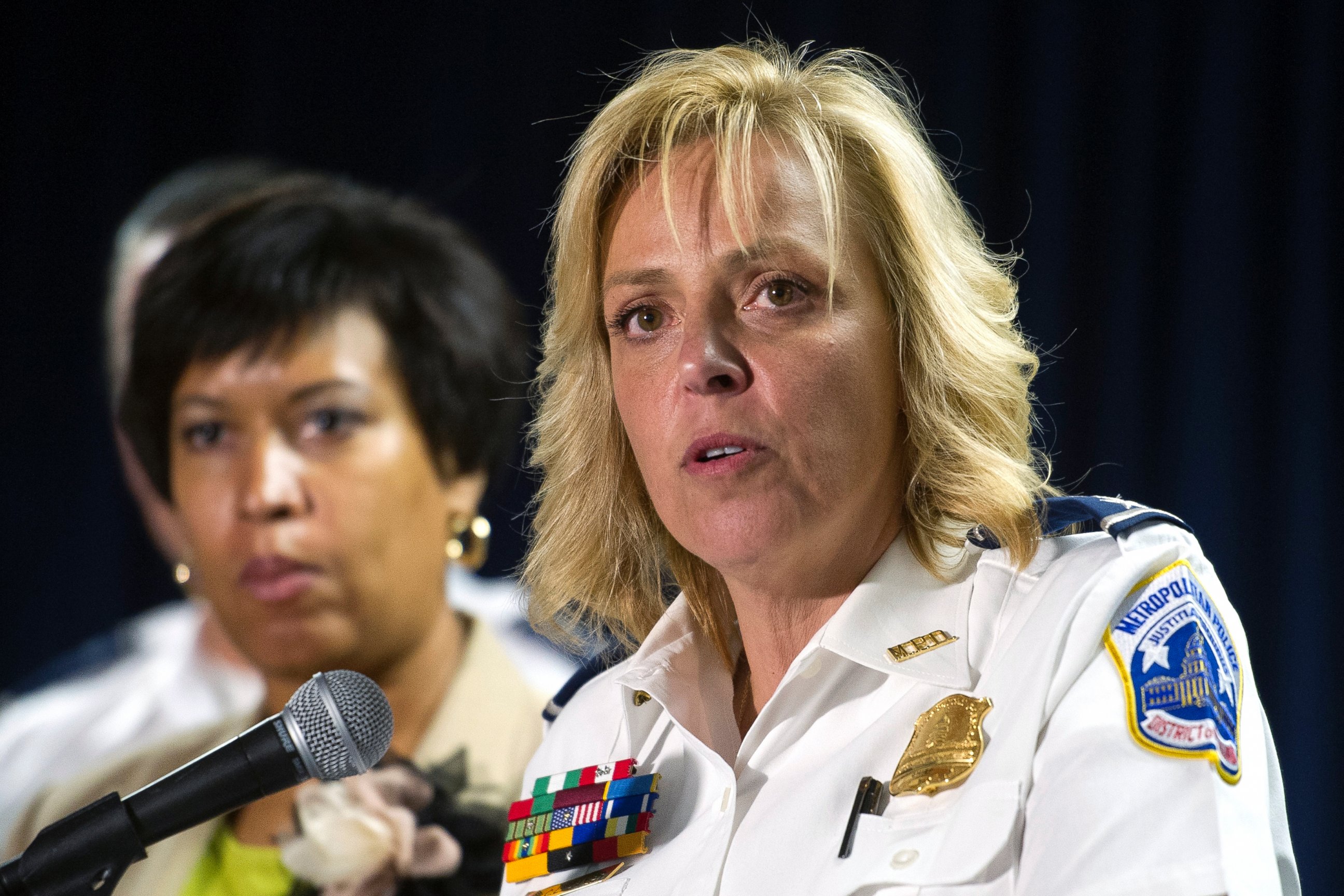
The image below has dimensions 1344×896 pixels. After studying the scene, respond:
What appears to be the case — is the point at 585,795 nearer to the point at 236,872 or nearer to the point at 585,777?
the point at 585,777

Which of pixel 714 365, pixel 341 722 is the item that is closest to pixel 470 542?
pixel 714 365

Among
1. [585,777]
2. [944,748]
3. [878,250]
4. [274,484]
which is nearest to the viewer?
[944,748]

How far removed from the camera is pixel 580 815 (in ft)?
4.83

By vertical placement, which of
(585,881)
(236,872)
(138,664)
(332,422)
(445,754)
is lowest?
(236,872)

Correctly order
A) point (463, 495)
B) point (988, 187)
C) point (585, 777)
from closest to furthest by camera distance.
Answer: point (585, 777)
point (988, 187)
point (463, 495)

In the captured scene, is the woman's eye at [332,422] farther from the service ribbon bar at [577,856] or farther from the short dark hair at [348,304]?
the service ribbon bar at [577,856]

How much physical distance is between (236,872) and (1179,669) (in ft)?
6.54

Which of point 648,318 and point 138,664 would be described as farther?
point 138,664

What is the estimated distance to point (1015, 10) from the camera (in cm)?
236

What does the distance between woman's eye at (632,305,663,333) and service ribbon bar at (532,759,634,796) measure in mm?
547

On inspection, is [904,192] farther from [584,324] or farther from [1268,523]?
[1268,523]

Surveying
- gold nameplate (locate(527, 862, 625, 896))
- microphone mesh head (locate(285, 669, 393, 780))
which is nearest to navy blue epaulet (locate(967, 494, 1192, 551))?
gold nameplate (locate(527, 862, 625, 896))

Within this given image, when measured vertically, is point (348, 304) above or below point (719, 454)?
above

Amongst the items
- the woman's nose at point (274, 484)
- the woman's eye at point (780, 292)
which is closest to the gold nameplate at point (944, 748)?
the woman's eye at point (780, 292)
